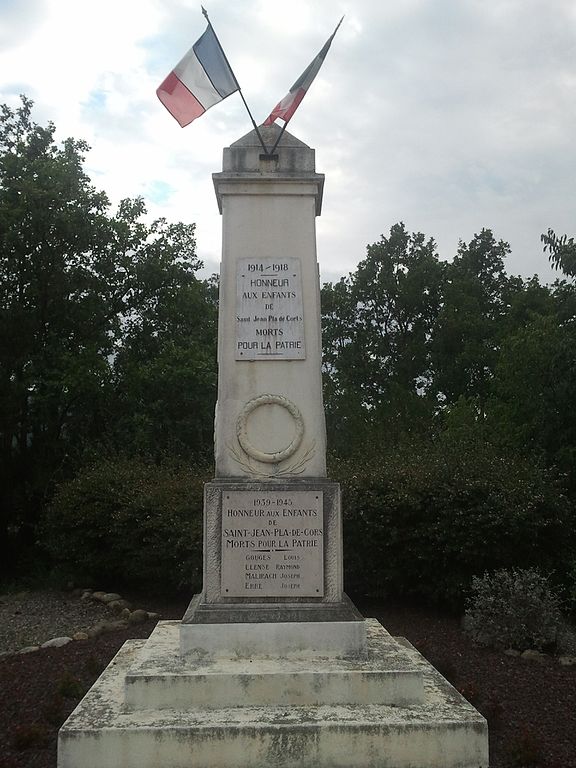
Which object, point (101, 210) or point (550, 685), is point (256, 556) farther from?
point (101, 210)

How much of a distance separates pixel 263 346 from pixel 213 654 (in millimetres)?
2364

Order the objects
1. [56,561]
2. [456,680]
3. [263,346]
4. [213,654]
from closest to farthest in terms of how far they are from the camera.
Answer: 1. [213,654]
2. [263,346]
3. [456,680]
4. [56,561]

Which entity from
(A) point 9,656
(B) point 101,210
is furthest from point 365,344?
(A) point 9,656

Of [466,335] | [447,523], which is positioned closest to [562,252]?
[447,523]

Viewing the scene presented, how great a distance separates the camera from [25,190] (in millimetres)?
14766

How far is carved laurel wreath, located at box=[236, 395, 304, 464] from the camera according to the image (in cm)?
556

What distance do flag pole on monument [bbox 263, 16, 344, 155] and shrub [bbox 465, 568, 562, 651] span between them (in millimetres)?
5672

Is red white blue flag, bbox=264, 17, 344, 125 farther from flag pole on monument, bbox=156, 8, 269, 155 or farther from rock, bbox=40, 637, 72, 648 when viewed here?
rock, bbox=40, 637, 72, 648

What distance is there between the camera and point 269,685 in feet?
15.6

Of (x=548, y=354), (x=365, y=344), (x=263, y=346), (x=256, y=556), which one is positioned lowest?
(x=256, y=556)

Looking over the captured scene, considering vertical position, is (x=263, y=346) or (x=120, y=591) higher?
(x=263, y=346)

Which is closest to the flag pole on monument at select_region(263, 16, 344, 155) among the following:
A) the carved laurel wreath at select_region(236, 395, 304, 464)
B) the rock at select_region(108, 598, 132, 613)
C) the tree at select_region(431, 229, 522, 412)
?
the carved laurel wreath at select_region(236, 395, 304, 464)

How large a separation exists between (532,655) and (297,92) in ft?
20.1

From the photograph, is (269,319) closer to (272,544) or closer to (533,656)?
(272,544)
